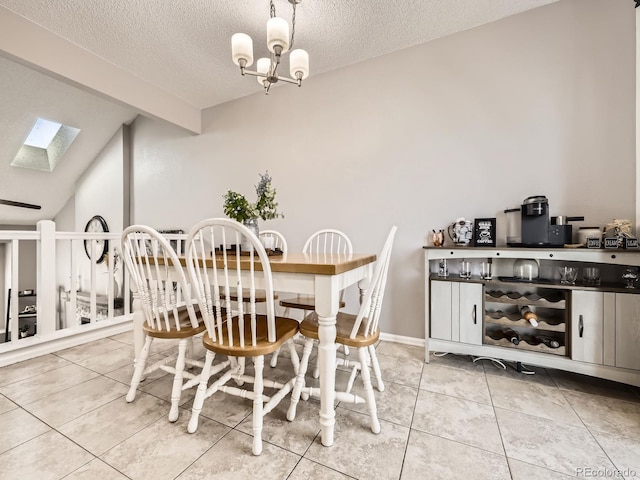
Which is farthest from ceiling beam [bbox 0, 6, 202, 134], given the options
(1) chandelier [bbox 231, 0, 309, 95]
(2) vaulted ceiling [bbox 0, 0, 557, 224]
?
(1) chandelier [bbox 231, 0, 309, 95]

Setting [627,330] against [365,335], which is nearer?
[365,335]

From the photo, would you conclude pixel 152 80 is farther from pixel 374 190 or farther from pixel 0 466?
pixel 0 466

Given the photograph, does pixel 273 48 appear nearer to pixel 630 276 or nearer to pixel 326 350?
pixel 326 350

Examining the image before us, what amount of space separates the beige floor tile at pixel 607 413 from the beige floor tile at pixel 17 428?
108 inches

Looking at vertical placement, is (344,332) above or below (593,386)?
above

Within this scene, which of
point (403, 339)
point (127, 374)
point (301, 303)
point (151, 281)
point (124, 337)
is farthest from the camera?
point (124, 337)

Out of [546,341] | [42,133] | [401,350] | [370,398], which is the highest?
[42,133]

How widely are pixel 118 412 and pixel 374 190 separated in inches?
94.1

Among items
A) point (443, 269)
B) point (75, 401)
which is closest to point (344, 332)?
point (443, 269)

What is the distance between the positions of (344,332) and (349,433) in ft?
1.53

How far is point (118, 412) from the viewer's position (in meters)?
1.46

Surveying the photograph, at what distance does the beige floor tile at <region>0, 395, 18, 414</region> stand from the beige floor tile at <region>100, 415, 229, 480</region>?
0.84 meters

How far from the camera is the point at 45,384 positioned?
1747mm

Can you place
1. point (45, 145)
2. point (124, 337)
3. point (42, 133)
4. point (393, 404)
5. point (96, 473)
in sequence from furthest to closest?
1. point (45, 145)
2. point (42, 133)
3. point (124, 337)
4. point (393, 404)
5. point (96, 473)
